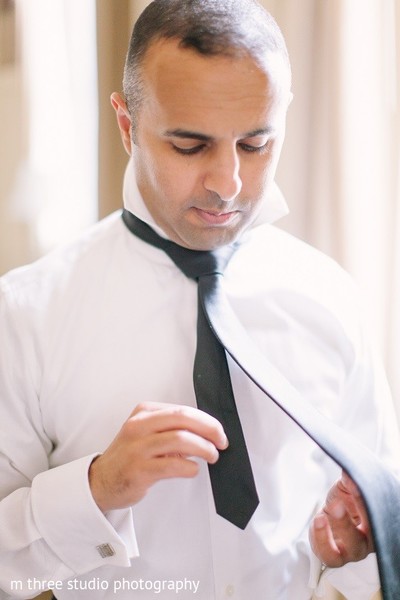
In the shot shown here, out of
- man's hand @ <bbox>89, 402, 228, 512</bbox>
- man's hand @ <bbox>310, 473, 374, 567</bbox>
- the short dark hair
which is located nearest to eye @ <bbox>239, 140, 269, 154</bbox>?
the short dark hair

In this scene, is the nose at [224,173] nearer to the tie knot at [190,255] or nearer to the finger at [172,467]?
the tie knot at [190,255]

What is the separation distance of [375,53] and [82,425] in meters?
0.75

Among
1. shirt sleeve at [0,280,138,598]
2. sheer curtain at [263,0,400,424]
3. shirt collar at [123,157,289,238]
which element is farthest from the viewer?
sheer curtain at [263,0,400,424]

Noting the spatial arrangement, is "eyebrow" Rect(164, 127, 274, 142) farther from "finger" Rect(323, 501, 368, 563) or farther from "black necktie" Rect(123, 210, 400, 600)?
"finger" Rect(323, 501, 368, 563)

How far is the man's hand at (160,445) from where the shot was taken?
928mm

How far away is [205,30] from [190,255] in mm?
303

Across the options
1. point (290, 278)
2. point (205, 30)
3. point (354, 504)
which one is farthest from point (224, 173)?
point (354, 504)

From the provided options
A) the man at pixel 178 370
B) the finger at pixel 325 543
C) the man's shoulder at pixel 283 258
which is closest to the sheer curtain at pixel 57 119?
the man at pixel 178 370

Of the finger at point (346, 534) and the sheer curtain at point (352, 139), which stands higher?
the sheer curtain at point (352, 139)

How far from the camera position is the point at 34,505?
1040 mm

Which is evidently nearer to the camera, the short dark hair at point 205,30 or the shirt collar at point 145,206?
the short dark hair at point 205,30

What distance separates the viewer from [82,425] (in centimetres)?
112

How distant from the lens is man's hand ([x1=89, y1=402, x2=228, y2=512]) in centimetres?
93

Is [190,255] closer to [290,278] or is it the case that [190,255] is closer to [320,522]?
[290,278]
